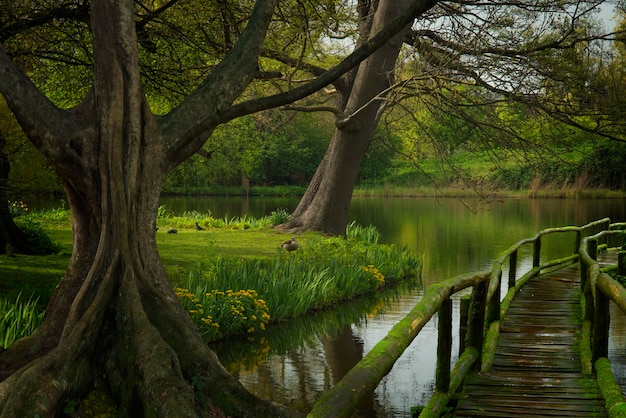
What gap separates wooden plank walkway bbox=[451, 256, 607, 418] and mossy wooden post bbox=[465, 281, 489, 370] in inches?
11.1

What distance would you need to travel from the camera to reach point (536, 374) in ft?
25.1

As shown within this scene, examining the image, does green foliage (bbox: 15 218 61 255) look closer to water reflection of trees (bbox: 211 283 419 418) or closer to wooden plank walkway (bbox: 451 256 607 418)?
water reflection of trees (bbox: 211 283 419 418)

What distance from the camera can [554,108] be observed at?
19156 millimetres

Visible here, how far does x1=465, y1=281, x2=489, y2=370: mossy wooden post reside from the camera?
750 centimetres

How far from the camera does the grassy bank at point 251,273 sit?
39.0 feet

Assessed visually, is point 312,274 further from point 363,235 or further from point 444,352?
point 444,352

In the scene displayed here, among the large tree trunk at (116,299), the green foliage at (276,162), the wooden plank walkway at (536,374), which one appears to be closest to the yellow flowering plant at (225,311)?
the large tree trunk at (116,299)

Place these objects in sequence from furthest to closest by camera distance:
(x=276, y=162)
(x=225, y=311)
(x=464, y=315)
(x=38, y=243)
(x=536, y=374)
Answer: (x=276, y=162)
(x=38, y=243)
(x=225, y=311)
(x=464, y=315)
(x=536, y=374)

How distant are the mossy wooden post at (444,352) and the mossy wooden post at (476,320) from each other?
1257 mm

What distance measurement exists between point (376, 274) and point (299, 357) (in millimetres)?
6752

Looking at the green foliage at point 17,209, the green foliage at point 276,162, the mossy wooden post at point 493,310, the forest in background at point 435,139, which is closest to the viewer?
the mossy wooden post at point 493,310

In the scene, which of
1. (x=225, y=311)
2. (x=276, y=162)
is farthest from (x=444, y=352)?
(x=276, y=162)

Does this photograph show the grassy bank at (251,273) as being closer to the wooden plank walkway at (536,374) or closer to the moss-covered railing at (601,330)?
the wooden plank walkway at (536,374)

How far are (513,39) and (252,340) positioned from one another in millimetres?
9303
